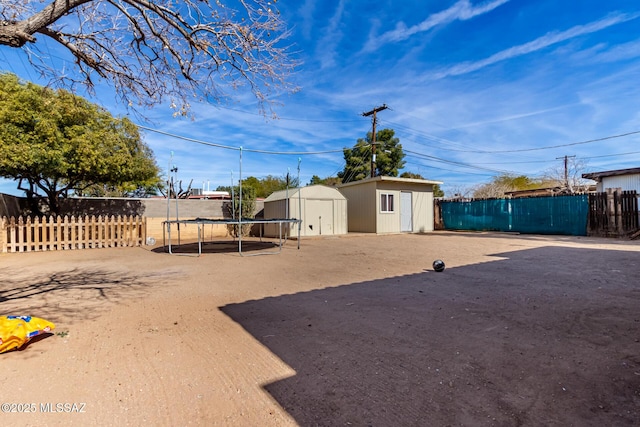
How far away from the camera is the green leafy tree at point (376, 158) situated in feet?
109

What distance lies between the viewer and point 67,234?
37.1 feet

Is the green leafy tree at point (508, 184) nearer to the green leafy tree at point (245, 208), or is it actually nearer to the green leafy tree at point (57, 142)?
the green leafy tree at point (245, 208)

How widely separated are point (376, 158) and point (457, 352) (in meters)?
32.4

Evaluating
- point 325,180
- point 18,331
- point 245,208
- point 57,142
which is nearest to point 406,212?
point 245,208

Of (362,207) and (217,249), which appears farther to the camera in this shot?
(362,207)

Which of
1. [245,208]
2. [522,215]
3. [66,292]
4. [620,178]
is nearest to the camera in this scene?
[66,292]

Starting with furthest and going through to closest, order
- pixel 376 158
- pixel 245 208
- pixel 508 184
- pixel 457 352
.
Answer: pixel 376 158 < pixel 508 184 < pixel 245 208 < pixel 457 352

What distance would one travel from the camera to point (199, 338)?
3.17 meters

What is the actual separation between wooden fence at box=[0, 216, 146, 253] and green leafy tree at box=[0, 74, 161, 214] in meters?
1.74

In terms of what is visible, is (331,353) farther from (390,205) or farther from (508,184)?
(508,184)

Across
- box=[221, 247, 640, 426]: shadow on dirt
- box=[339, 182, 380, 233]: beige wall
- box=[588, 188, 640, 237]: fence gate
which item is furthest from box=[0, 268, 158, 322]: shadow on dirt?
box=[588, 188, 640, 237]: fence gate

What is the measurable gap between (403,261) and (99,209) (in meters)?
14.2

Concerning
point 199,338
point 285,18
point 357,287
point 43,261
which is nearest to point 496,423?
point 199,338

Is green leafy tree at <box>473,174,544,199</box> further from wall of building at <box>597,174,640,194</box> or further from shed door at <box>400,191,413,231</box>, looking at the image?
shed door at <box>400,191,413,231</box>
